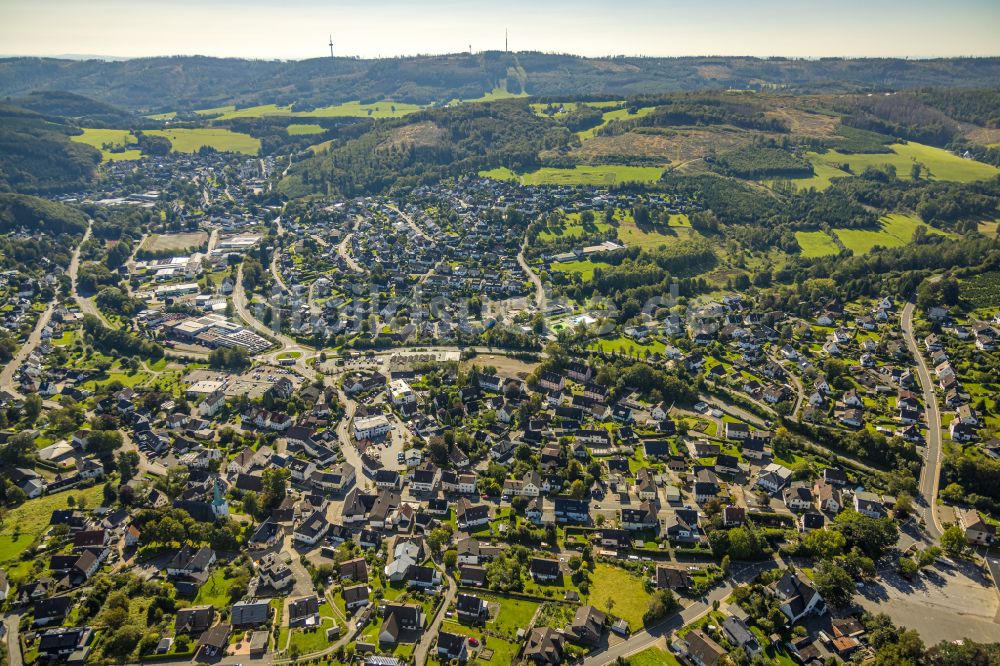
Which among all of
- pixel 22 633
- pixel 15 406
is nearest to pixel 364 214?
pixel 15 406

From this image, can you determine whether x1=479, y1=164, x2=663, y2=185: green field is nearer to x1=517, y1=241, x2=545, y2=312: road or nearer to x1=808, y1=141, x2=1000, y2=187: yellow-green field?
x1=808, y1=141, x2=1000, y2=187: yellow-green field

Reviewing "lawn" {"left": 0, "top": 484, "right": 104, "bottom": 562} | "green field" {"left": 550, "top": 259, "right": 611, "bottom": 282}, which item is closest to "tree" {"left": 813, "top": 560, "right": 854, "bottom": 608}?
"lawn" {"left": 0, "top": 484, "right": 104, "bottom": 562}

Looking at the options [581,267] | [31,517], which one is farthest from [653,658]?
[581,267]

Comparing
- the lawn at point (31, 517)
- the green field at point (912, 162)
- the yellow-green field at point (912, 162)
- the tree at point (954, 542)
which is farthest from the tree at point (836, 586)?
the yellow-green field at point (912, 162)

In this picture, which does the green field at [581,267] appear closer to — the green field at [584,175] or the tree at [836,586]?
the green field at [584,175]

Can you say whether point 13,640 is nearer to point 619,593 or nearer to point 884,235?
point 619,593

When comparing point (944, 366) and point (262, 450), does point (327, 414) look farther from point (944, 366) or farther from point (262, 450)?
point (944, 366)
